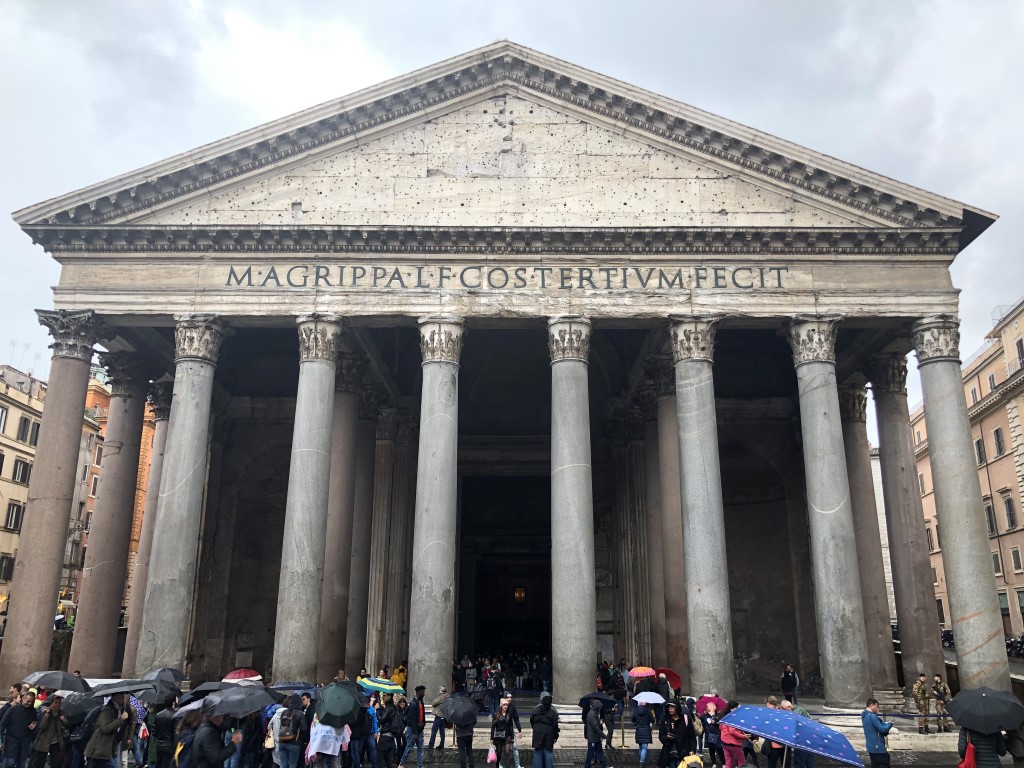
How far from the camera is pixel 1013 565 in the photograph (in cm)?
3322

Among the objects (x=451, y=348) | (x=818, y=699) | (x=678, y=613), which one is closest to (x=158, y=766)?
(x=451, y=348)

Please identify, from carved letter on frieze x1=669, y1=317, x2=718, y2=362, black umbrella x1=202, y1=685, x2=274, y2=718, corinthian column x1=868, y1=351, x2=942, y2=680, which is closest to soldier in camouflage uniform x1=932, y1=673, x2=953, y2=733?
corinthian column x1=868, y1=351, x2=942, y2=680

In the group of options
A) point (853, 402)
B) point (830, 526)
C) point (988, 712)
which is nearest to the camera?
point (988, 712)

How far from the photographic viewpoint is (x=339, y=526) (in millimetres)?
18188

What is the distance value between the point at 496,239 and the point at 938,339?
29.4 ft

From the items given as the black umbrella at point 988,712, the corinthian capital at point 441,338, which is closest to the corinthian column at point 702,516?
the corinthian capital at point 441,338

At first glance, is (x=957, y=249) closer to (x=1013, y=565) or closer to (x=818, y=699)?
(x=818, y=699)

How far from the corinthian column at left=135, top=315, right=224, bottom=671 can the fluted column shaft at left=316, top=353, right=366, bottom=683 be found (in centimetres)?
305

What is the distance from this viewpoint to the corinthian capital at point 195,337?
53.0 ft

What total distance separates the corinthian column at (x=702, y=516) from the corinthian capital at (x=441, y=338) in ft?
14.3

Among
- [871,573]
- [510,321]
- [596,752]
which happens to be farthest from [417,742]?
[871,573]

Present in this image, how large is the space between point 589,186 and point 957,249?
24.6 feet

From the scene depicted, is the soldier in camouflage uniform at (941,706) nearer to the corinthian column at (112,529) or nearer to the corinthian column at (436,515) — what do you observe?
the corinthian column at (436,515)

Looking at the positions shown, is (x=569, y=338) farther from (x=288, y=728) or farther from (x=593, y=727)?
(x=288, y=728)
